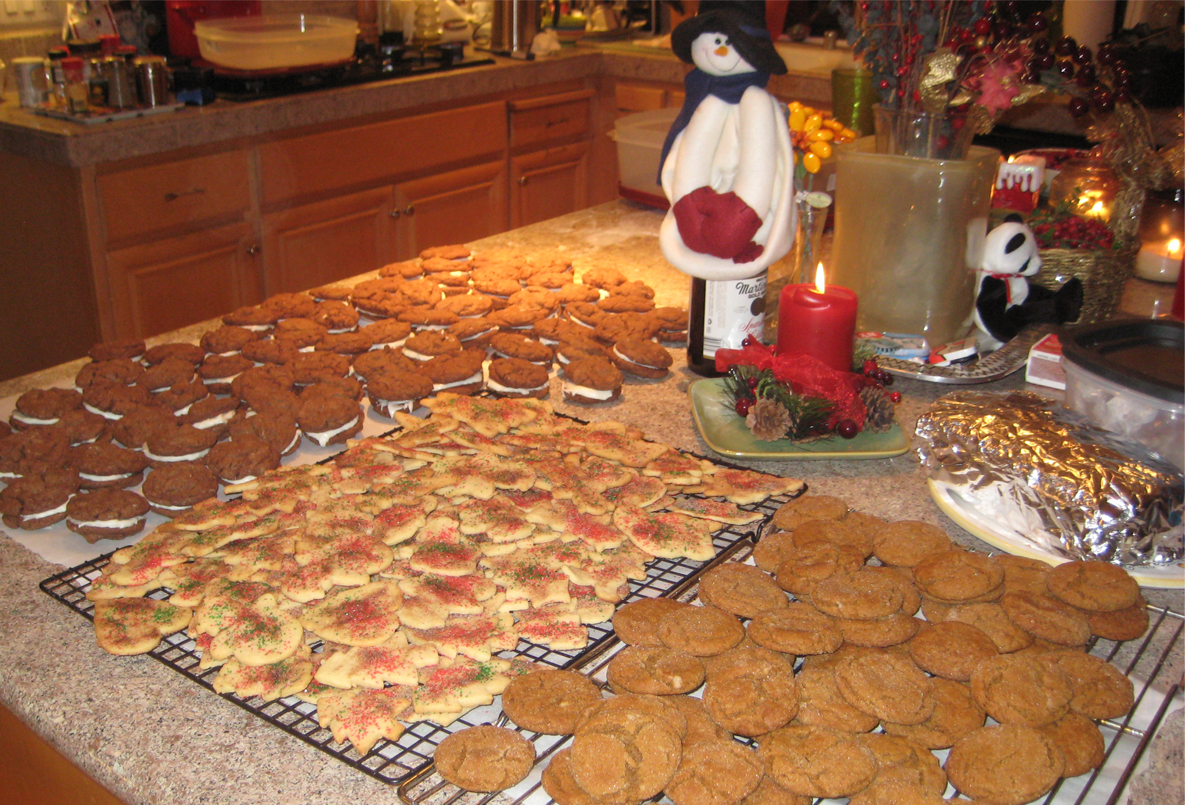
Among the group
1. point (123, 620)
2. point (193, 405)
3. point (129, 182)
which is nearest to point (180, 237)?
point (129, 182)

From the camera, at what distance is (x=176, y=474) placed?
128 centimetres

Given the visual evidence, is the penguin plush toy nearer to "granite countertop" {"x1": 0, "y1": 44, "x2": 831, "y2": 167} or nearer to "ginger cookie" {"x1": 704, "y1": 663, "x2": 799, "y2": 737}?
"ginger cookie" {"x1": 704, "y1": 663, "x2": 799, "y2": 737}

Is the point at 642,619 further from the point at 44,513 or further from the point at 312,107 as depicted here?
the point at 312,107

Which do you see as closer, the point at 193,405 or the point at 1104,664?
the point at 1104,664

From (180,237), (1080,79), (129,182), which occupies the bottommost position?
(180,237)

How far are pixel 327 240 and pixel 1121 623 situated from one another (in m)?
3.20

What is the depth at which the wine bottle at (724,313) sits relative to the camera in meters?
1.61

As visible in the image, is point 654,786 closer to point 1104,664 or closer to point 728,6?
point 1104,664

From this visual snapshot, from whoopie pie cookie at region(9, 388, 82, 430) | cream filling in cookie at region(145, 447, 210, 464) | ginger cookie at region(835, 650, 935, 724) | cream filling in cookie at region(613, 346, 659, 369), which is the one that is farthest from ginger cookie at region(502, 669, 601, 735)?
whoopie pie cookie at region(9, 388, 82, 430)

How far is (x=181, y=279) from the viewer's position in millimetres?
3264

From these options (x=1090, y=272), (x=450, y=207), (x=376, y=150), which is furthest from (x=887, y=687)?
(x=450, y=207)

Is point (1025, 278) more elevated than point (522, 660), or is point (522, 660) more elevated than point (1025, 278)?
point (1025, 278)

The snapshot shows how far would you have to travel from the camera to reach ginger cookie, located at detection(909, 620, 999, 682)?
97cm

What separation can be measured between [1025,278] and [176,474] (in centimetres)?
145
